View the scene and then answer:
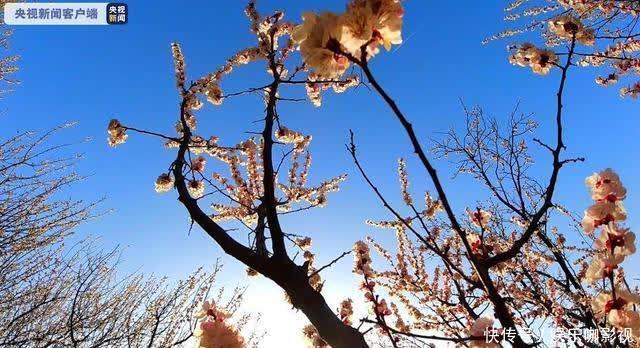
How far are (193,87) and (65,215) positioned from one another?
291 cm

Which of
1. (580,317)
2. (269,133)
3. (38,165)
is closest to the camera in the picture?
(269,133)

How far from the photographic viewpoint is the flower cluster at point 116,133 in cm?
447

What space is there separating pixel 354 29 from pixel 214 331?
4.40 ft

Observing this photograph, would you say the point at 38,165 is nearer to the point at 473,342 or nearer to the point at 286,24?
the point at 286,24

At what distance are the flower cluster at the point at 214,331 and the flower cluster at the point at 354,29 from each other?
1.22 metres

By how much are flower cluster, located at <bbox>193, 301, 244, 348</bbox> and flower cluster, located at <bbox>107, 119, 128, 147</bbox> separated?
9.81 feet

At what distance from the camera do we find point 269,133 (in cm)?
323

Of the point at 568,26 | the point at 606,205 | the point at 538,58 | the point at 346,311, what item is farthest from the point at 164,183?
the point at 606,205

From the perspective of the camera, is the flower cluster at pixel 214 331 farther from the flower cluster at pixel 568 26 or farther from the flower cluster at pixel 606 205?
the flower cluster at pixel 568 26

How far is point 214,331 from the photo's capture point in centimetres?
194

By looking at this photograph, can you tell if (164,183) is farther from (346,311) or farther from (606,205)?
(606,205)

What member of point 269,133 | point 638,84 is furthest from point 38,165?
point 638,84

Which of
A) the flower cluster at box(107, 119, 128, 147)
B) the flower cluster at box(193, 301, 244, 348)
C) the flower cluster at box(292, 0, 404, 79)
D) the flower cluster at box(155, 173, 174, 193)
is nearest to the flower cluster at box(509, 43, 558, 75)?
the flower cluster at box(292, 0, 404, 79)

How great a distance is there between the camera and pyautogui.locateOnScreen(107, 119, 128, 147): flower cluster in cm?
447
